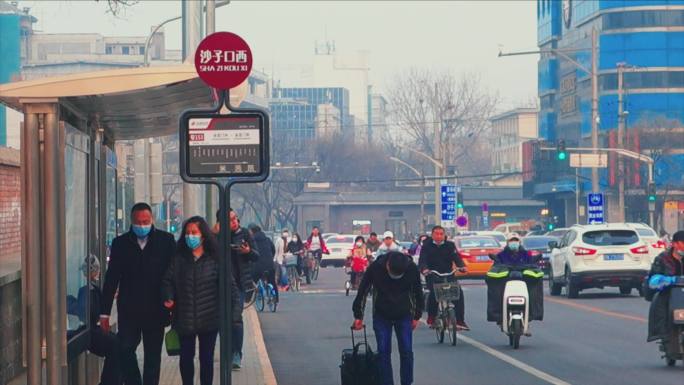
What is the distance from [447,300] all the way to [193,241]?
32.1 ft

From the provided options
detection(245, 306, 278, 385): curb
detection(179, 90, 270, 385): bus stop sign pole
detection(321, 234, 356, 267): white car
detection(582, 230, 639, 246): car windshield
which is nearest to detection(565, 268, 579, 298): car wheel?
detection(582, 230, 639, 246): car windshield

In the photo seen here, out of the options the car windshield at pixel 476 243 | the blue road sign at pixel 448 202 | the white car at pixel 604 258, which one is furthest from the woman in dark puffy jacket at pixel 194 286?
the blue road sign at pixel 448 202

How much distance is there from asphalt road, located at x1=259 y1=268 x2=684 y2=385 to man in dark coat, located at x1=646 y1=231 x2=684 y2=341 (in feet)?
1.61

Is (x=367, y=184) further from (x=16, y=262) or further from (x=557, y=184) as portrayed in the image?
(x=16, y=262)

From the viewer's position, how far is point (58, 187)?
994cm

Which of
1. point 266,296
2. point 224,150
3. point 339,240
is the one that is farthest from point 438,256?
point 339,240

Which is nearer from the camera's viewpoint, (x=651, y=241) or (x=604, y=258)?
(x=604, y=258)

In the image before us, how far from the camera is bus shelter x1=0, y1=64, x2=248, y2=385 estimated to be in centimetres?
987

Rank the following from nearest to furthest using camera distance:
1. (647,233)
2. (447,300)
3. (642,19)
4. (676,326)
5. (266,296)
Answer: (676,326) → (447,300) → (266,296) → (647,233) → (642,19)

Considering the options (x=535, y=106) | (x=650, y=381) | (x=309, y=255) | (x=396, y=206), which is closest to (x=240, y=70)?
(x=650, y=381)

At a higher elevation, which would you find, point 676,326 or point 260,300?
point 676,326

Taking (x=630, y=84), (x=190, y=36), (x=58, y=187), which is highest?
(x=630, y=84)

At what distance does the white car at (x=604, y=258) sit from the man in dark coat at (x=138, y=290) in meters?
22.3

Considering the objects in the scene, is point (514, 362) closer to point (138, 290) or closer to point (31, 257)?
point (138, 290)
